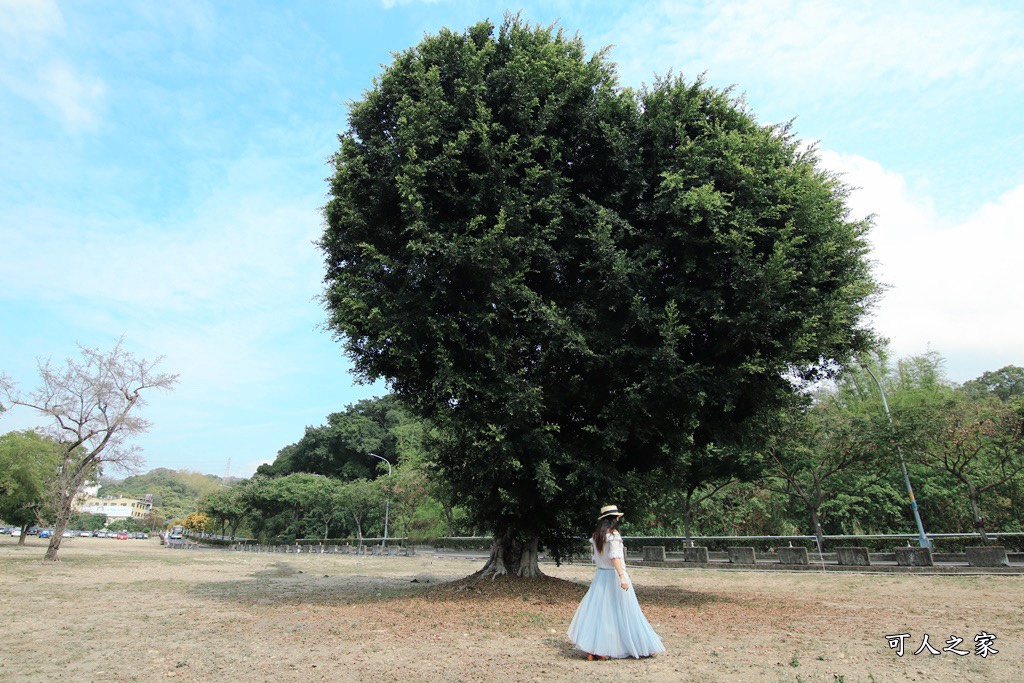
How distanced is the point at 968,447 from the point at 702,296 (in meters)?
23.1

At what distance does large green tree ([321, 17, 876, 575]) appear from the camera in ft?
39.4

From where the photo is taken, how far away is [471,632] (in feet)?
28.6

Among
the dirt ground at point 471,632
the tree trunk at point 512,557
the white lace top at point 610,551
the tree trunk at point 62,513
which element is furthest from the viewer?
the tree trunk at point 62,513

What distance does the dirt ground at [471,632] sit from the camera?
625cm

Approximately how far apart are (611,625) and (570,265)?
8775 mm

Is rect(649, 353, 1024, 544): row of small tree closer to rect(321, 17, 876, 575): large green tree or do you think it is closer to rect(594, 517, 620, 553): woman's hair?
rect(321, 17, 876, 575): large green tree

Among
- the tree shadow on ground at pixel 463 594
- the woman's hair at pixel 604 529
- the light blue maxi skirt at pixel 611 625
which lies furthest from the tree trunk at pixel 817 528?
the woman's hair at pixel 604 529

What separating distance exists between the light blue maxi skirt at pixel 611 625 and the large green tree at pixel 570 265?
181 inches

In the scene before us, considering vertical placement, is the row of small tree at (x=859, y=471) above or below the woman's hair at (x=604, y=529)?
above

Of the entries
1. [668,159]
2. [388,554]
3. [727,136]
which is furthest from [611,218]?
[388,554]

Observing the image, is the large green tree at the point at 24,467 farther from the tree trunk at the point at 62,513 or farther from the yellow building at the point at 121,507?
the yellow building at the point at 121,507

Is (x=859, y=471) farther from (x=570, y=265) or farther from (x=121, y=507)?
(x=121, y=507)

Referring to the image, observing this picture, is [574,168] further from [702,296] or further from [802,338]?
[802,338]

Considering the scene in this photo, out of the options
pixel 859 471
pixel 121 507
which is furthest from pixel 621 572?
pixel 121 507
